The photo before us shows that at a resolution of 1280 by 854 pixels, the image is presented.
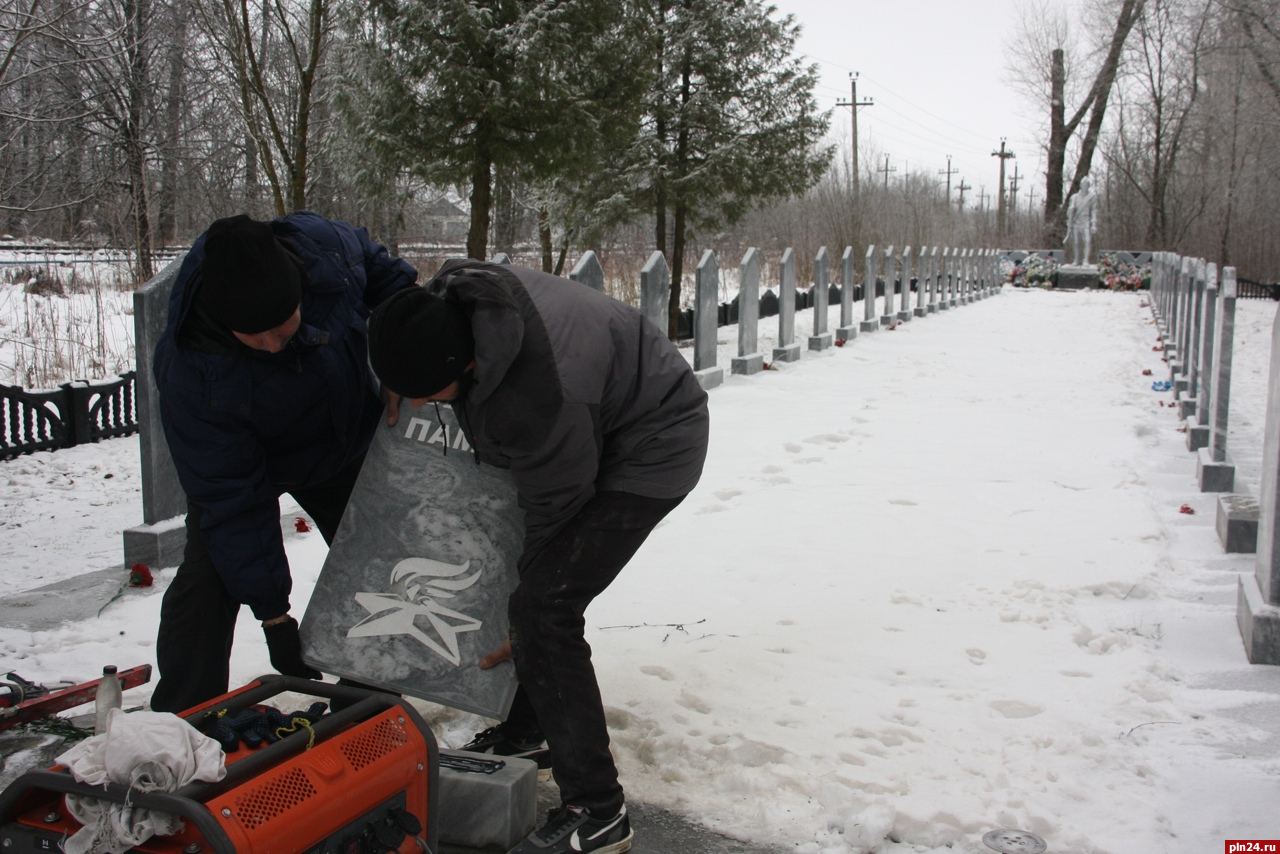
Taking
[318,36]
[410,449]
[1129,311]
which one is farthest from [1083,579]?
[1129,311]

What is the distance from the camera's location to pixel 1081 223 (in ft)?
129

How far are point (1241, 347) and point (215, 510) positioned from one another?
16.1 m

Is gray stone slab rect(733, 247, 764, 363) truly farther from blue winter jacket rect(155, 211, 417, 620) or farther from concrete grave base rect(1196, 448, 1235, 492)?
blue winter jacket rect(155, 211, 417, 620)

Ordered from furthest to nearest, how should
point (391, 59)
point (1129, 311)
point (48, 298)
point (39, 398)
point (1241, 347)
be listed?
1. point (1129, 311)
2. point (1241, 347)
3. point (391, 59)
4. point (48, 298)
5. point (39, 398)

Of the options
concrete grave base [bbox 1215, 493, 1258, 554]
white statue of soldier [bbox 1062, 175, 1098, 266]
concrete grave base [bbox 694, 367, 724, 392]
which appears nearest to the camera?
concrete grave base [bbox 1215, 493, 1258, 554]

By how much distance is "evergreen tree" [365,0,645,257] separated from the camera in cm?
1227

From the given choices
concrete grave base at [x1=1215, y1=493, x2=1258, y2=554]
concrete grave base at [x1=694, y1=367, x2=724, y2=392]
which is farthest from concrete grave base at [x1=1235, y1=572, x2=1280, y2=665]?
concrete grave base at [x1=694, y1=367, x2=724, y2=392]

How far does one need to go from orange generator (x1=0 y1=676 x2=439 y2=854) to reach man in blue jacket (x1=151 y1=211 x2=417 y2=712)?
360 mm

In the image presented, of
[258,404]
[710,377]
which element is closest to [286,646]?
[258,404]

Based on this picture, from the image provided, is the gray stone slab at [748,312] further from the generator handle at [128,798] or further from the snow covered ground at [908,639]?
the generator handle at [128,798]

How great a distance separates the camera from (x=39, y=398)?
25.1 feet

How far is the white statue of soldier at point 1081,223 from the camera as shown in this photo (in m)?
39.1

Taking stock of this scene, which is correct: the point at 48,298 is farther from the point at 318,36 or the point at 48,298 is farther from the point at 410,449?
the point at 410,449

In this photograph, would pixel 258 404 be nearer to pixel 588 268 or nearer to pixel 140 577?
pixel 140 577
